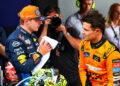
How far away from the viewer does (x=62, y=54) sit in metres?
2.59

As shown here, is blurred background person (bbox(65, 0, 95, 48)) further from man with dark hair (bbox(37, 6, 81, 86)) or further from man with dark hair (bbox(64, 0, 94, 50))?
man with dark hair (bbox(37, 6, 81, 86))

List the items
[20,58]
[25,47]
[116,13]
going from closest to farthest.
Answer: [20,58] → [25,47] → [116,13]

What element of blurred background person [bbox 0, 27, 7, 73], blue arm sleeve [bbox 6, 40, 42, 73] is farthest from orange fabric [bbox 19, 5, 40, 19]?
blurred background person [bbox 0, 27, 7, 73]

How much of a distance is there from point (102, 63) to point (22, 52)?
0.72 meters

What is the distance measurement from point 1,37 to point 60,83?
1573mm

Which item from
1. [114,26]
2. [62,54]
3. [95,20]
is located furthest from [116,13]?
[95,20]

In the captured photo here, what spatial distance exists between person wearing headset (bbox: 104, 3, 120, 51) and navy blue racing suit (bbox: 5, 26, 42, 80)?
4.13 ft

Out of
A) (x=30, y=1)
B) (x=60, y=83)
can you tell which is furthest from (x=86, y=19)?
(x=30, y=1)

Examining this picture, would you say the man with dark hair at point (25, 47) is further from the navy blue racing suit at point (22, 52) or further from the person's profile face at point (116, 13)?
the person's profile face at point (116, 13)

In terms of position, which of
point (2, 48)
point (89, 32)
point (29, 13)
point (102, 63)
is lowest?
point (2, 48)

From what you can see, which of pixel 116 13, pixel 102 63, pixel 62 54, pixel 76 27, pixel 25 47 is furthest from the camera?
pixel 116 13

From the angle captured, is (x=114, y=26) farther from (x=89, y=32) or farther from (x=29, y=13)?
(x=29, y=13)

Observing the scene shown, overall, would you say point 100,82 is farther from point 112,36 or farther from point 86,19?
point 112,36

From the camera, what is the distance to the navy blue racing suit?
1997mm
